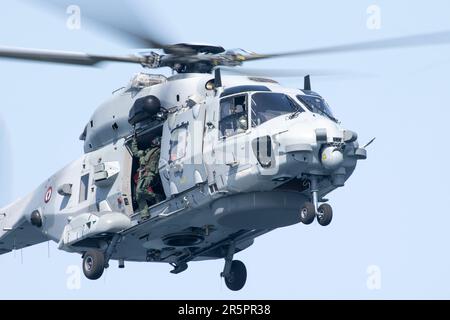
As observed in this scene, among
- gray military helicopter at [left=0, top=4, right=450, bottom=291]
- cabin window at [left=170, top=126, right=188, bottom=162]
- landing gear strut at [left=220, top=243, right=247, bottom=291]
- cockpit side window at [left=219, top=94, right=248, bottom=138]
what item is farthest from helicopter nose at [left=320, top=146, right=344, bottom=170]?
landing gear strut at [left=220, top=243, right=247, bottom=291]

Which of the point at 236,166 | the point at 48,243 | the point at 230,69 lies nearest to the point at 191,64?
the point at 230,69

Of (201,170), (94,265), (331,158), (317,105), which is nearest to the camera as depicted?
(331,158)

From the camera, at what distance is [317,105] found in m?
31.4

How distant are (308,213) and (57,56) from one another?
6534 millimetres

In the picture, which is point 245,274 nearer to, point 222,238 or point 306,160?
point 222,238

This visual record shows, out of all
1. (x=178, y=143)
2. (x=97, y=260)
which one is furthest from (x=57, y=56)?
(x=97, y=260)

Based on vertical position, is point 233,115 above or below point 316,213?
above

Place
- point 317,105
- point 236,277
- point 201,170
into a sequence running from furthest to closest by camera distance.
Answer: point 236,277 → point 317,105 → point 201,170

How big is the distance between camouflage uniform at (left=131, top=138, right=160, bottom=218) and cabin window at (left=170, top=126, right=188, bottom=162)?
81cm

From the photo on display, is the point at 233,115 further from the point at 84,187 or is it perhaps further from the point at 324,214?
the point at 84,187

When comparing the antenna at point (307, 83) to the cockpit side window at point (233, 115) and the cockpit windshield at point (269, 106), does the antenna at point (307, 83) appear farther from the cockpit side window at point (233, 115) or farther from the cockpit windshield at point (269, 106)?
the cockpit side window at point (233, 115)

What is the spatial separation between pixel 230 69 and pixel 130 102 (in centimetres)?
239

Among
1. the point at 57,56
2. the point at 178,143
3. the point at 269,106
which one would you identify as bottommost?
the point at 178,143
